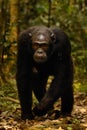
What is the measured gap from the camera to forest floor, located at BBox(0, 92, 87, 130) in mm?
5531

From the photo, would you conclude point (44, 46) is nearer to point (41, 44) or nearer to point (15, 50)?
point (41, 44)

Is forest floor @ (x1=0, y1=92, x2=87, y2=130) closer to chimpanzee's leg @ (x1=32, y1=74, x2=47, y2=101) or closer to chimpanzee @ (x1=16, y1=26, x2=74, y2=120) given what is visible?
chimpanzee @ (x1=16, y1=26, x2=74, y2=120)

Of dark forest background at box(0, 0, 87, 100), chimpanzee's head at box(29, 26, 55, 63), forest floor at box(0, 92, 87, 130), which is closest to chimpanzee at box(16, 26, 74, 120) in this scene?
chimpanzee's head at box(29, 26, 55, 63)

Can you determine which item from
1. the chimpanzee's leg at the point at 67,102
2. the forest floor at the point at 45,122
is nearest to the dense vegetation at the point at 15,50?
the forest floor at the point at 45,122

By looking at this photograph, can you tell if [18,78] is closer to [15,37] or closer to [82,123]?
[82,123]

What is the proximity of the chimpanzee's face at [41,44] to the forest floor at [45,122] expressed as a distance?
0.86 meters

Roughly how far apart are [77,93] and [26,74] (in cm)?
238

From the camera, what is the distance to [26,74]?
6.43 metres

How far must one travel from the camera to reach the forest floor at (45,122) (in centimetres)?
553

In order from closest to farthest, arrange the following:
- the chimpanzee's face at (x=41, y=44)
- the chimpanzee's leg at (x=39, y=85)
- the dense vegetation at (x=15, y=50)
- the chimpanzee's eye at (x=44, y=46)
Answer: the dense vegetation at (x=15, y=50), the chimpanzee's face at (x=41, y=44), the chimpanzee's eye at (x=44, y=46), the chimpanzee's leg at (x=39, y=85)

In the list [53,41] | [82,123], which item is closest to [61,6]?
[53,41]

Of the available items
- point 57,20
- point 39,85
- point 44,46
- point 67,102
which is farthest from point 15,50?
point 57,20

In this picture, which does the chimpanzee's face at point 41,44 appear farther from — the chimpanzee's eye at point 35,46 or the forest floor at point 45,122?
the forest floor at point 45,122

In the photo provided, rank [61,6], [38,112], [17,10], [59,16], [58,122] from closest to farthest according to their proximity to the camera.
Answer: [58,122], [38,112], [17,10], [61,6], [59,16]
